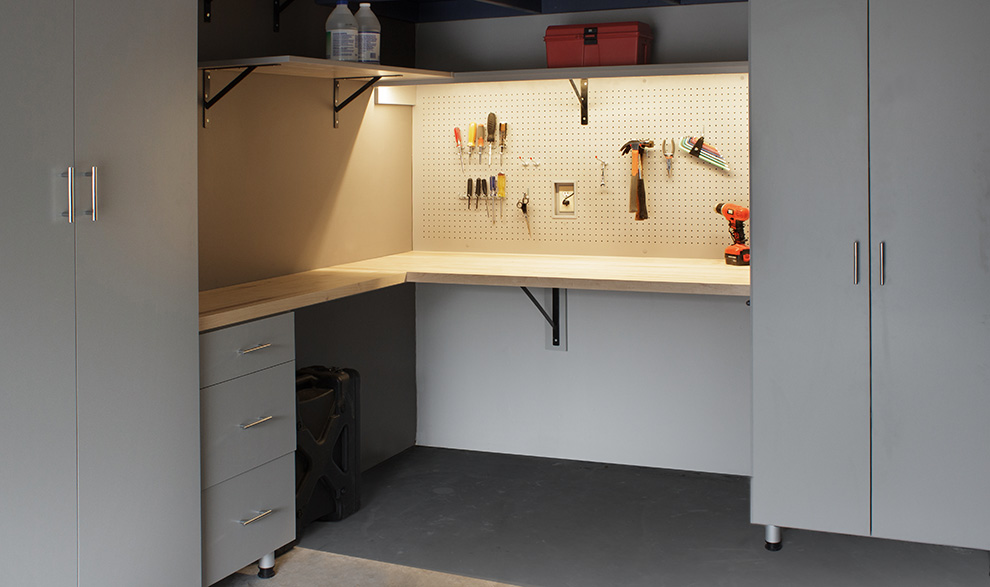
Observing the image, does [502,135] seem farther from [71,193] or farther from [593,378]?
[71,193]

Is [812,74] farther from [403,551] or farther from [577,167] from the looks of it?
[403,551]

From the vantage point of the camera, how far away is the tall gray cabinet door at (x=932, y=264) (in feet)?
9.33

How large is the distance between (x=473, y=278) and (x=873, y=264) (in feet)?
4.64

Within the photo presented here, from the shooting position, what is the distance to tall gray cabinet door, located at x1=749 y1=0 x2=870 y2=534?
116 inches

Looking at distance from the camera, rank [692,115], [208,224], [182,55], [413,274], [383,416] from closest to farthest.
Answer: [182,55], [208,224], [413,274], [692,115], [383,416]

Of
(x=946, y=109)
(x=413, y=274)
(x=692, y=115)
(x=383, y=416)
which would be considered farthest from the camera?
(x=383, y=416)

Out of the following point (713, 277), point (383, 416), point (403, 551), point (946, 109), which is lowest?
point (403, 551)

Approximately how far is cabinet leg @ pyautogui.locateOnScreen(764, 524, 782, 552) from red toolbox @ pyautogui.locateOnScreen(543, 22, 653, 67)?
185 centimetres

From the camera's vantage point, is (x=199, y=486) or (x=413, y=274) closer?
(x=199, y=486)

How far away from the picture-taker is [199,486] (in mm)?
2715

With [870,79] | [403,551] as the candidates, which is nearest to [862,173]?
[870,79]

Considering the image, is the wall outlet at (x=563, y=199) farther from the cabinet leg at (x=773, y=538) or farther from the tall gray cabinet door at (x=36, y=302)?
the tall gray cabinet door at (x=36, y=302)

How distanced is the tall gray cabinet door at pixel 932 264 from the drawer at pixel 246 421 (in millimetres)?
1890

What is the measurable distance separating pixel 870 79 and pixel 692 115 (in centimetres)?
113
